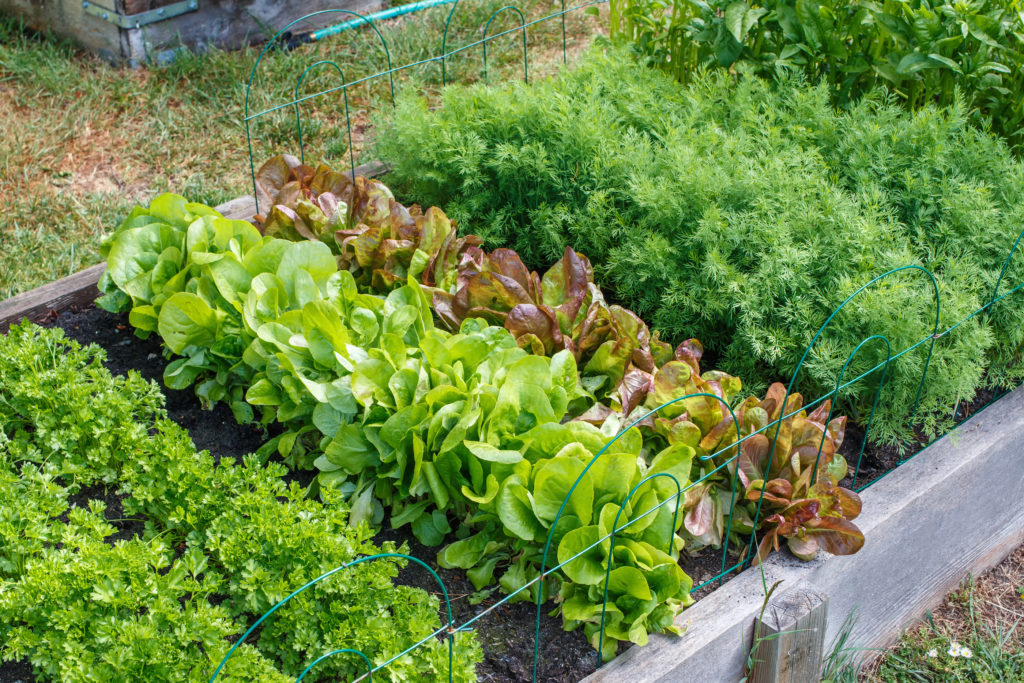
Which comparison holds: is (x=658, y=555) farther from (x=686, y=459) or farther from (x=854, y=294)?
(x=854, y=294)

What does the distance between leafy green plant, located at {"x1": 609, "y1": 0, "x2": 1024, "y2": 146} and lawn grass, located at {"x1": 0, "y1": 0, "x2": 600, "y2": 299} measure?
119 centimetres

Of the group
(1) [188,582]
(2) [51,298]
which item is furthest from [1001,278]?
(2) [51,298]

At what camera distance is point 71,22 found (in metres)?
5.14

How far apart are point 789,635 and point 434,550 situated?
2.88ft

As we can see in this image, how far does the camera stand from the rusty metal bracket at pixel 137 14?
4.88 m

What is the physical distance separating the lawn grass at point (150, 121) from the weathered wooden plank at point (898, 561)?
8.33ft

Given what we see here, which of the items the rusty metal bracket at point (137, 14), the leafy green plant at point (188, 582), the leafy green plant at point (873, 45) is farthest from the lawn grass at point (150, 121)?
the leafy green plant at point (188, 582)

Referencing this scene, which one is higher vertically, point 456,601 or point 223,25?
point 223,25

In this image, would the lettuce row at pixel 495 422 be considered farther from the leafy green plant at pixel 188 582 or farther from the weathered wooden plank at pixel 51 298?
the weathered wooden plank at pixel 51 298

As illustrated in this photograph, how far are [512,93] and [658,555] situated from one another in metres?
2.03

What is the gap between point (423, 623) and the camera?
6.37ft

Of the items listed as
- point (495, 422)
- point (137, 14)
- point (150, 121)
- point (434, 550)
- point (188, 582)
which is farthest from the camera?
point (137, 14)

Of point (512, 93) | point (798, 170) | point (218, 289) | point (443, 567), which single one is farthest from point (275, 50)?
point (443, 567)

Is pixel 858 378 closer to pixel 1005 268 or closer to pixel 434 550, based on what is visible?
pixel 1005 268
